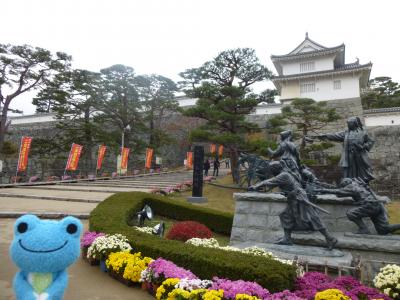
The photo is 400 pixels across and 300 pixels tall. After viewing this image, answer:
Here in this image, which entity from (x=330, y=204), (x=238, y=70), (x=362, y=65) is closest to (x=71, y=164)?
(x=238, y=70)

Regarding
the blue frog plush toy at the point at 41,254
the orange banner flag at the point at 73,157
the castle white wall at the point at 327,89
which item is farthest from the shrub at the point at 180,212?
the castle white wall at the point at 327,89

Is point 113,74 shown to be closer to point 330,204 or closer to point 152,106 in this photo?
point 152,106

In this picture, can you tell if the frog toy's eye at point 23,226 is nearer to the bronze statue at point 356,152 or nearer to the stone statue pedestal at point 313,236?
the stone statue pedestal at point 313,236

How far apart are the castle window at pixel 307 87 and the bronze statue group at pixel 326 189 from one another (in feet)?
68.3

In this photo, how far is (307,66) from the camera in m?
29.2

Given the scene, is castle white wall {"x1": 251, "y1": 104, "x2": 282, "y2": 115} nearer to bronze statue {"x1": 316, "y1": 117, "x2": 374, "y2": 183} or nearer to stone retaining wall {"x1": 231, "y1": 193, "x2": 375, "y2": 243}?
bronze statue {"x1": 316, "y1": 117, "x2": 374, "y2": 183}

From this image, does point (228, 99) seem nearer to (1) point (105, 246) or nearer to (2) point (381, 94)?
(1) point (105, 246)

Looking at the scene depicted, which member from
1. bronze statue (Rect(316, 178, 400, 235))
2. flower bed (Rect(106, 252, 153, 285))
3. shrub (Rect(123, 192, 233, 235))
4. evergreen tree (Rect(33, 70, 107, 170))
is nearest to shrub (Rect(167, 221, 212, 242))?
shrub (Rect(123, 192, 233, 235))

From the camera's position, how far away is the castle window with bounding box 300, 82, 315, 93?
28.0 m

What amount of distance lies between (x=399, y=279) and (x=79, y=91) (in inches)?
968

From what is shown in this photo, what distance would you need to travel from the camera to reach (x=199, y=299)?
385cm

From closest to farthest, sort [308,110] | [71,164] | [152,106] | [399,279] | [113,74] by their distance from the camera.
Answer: [399,279], [308,110], [71,164], [113,74], [152,106]

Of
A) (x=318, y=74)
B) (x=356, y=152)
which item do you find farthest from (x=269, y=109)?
(x=356, y=152)

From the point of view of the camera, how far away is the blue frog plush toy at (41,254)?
9.20ft
